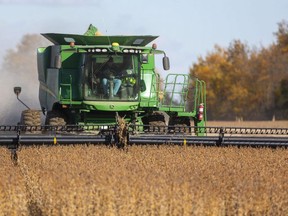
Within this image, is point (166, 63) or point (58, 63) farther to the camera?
point (166, 63)

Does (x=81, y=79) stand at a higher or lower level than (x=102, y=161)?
higher

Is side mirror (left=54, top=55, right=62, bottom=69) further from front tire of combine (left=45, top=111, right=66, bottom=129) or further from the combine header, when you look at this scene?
front tire of combine (left=45, top=111, right=66, bottom=129)

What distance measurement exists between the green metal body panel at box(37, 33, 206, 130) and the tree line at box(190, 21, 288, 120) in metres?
48.6

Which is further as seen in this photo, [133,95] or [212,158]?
[133,95]

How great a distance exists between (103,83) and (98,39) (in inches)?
47.0

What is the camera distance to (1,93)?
22188 mm

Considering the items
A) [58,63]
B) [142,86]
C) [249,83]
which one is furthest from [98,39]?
[249,83]

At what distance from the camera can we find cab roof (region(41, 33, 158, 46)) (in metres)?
16.9

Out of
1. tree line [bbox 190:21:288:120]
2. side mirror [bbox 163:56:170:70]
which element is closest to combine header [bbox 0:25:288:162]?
side mirror [bbox 163:56:170:70]

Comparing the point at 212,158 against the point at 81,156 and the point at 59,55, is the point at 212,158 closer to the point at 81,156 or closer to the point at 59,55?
the point at 81,156

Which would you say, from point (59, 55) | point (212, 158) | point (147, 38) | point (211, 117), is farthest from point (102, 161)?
point (211, 117)

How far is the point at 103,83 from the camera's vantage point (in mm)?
16094

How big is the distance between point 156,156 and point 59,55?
195 inches

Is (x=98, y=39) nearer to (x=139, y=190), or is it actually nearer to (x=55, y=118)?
(x=55, y=118)
